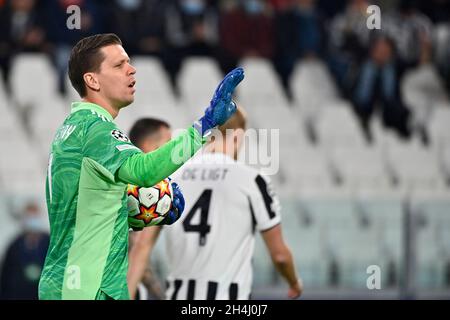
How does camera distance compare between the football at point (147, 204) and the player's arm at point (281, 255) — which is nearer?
the football at point (147, 204)

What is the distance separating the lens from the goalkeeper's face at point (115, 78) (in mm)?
5406

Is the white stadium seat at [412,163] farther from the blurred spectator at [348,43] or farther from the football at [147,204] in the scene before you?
the football at [147,204]

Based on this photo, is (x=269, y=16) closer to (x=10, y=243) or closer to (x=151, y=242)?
(x=10, y=243)

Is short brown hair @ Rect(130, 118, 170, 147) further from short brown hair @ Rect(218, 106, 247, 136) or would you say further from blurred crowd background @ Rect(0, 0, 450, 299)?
blurred crowd background @ Rect(0, 0, 450, 299)

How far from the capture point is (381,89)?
647 inches

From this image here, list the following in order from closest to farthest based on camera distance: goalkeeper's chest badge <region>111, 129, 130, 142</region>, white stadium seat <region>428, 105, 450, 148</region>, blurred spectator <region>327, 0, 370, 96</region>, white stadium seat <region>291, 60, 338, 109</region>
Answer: goalkeeper's chest badge <region>111, 129, 130, 142</region>
white stadium seat <region>428, 105, 450, 148</region>
white stadium seat <region>291, 60, 338, 109</region>
blurred spectator <region>327, 0, 370, 96</region>

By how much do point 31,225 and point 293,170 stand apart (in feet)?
14.4

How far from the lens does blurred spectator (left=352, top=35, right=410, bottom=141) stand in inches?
634

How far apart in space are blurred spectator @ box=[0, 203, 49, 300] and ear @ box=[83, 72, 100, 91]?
5613mm

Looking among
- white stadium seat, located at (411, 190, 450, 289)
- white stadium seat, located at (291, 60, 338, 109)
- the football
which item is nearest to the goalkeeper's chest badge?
the football

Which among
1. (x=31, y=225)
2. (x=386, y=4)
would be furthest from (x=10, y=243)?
(x=386, y=4)

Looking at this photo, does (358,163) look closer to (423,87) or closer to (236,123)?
(423,87)

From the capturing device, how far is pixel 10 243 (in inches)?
436

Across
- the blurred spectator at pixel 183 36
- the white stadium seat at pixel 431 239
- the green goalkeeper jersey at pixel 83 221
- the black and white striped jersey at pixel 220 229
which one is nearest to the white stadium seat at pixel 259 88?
the blurred spectator at pixel 183 36
